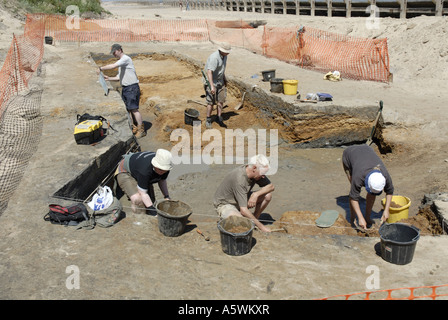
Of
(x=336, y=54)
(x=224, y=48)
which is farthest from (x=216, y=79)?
(x=336, y=54)

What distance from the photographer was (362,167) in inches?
233

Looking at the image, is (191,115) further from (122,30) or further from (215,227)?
(122,30)

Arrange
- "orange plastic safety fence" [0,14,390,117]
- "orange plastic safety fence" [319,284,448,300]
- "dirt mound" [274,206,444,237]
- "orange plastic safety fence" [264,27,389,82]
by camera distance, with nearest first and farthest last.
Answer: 1. "orange plastic safety fence" [319,284,448,300]
2. "dirt mound" [274,206,444,237]
3. "orange plastic safety fence" [0,14,390,117]
4. "orange plastic safety fence" [264,27,389,82]

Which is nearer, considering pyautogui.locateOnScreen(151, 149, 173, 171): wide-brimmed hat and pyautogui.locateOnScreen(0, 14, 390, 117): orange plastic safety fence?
pyautogui.locateOnScreen(151, 149, 173, 171): wide-brimmed hat

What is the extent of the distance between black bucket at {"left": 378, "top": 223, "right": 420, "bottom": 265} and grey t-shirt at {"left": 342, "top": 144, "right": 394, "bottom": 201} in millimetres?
931

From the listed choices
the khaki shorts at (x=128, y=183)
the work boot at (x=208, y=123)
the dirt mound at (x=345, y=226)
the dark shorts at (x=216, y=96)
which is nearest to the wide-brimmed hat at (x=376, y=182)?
the dirt mound at (x=345, y=226)

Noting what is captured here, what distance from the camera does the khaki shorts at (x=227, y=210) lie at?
19.2 feet

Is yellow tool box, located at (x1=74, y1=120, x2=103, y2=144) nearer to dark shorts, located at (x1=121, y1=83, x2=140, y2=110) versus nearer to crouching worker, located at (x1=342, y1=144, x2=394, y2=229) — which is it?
dark shorts, located at (x1=121, y1=83, x2=140, y2=110)

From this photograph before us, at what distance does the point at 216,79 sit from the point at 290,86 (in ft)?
6.41

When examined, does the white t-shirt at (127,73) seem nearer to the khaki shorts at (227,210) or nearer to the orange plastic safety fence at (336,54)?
the khaki shorts at (227,210)

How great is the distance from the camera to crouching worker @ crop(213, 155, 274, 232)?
5.52 m

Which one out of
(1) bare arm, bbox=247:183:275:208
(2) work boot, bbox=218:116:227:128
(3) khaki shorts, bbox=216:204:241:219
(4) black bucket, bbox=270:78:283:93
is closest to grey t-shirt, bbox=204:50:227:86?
(2) work boot, bbox=218:116:227:128

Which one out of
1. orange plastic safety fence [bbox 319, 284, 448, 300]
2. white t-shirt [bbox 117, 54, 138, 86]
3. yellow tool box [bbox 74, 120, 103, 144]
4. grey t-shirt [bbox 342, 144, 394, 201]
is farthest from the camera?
white t-shirt [bbox 117, 54, 138, 86]
